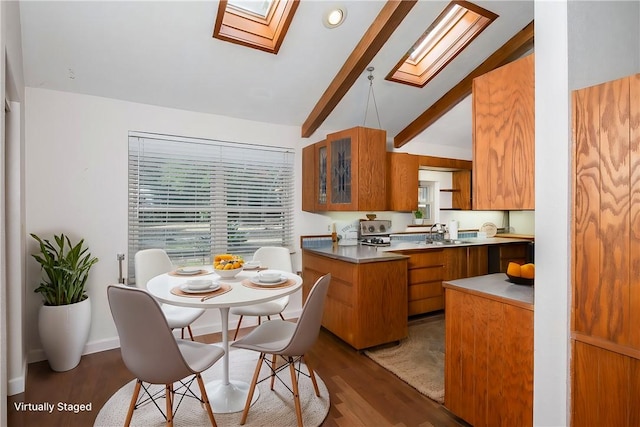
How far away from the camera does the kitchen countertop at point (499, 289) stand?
155cm

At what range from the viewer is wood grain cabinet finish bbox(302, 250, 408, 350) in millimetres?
2721

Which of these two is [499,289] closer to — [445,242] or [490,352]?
[490,352]

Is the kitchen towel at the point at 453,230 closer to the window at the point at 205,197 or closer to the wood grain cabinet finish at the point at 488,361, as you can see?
the window at the point at 205,197

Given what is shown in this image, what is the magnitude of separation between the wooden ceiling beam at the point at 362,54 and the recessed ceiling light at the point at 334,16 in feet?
0.90

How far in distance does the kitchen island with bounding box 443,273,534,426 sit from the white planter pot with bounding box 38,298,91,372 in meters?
2.71

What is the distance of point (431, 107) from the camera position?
3.87m

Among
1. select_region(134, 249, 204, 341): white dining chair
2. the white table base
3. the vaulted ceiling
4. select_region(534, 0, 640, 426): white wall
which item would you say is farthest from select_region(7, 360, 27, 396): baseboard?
select_region(534, 0, 640, 426): white wall

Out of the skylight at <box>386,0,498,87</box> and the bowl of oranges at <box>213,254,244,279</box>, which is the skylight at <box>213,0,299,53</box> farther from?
the bowl of oranges at <box>213,254,244,279</box>

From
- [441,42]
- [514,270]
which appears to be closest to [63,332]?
[514,270]

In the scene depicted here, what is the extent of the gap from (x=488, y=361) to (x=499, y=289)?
0.39m

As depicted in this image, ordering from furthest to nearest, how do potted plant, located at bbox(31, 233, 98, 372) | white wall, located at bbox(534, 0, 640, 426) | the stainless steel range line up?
the stainless steel range → potted plant, located at bbox(31, 233, 98, 372) → white wall, located at bbox(534, 0, 640, 426)

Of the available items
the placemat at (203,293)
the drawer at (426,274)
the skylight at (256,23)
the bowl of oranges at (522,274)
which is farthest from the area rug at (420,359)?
the skylight at (256,23)

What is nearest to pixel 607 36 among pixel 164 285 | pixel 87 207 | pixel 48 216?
pixel 164 285

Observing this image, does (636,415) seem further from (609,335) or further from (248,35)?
(248,35)
